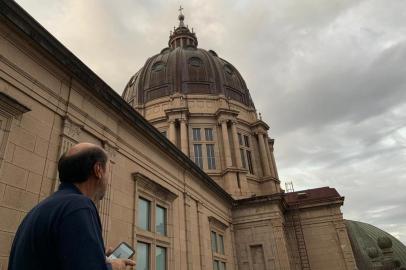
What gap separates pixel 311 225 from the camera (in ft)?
82.5

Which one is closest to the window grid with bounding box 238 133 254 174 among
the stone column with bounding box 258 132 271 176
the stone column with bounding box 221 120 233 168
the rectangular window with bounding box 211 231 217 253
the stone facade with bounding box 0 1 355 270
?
the stone column with bounding box 258 132 271 176

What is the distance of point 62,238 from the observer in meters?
1.85

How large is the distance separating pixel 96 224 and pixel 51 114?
7.50 metres

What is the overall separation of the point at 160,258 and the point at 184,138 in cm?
1910

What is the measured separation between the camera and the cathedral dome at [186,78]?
3612cm

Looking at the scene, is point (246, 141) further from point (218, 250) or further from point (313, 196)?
point (218, 250)

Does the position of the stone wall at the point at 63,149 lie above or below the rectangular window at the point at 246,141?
below

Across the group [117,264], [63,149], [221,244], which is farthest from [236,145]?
[117,264]

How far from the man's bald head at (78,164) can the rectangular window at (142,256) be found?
10026mm

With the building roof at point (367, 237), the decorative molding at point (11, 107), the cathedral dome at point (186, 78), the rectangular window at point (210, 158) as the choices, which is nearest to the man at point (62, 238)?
the decorative molding at point (11, 107)

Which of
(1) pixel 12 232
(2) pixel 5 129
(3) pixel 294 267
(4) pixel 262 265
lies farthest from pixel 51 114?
(3) pixel 294 267

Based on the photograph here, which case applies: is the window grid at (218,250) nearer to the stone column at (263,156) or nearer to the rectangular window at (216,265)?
the rectangular window at (216,265)

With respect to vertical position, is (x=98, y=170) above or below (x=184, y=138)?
below

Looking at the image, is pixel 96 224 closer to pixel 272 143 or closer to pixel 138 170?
pixel 138 170
